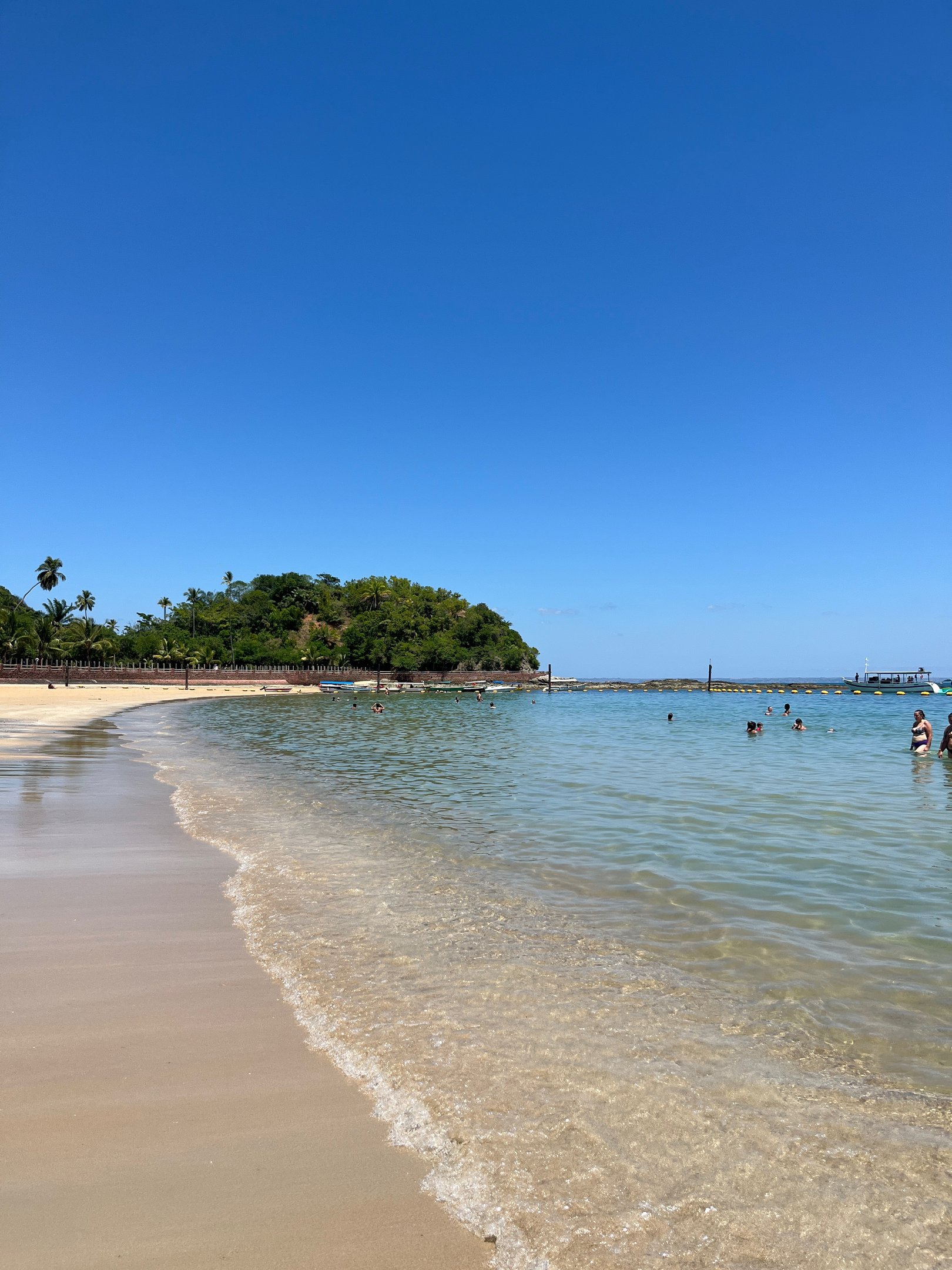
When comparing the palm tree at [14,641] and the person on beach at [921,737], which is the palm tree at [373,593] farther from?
the person on beach at [921,737]

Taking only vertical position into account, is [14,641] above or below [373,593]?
below

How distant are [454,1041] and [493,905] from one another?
118 inches

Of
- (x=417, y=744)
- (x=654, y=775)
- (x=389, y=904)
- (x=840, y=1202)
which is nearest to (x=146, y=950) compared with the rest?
(x=389, y=904)

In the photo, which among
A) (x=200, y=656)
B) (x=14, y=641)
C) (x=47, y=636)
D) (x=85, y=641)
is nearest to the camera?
(x=14, y=641)

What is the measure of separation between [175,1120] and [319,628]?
124 metres

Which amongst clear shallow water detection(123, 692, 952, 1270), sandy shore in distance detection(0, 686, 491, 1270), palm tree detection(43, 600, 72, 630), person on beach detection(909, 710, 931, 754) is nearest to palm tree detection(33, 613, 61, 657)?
palm tree detection(43, 600, 72, 630)

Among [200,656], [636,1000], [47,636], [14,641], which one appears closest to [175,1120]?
[636,1000]

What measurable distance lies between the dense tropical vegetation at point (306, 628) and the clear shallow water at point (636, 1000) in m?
83.5

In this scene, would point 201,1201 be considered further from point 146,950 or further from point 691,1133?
point 146,950

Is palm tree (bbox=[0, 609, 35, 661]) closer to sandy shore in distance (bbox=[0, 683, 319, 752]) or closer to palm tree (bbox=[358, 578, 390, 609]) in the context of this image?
sandy shore in distance (bbox=[0, 683, 319, 752])

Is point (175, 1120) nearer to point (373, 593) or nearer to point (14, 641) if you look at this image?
point (14, 641)

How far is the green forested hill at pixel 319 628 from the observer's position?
100 metres

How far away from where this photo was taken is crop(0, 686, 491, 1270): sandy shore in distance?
253 cm

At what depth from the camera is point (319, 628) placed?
125m
